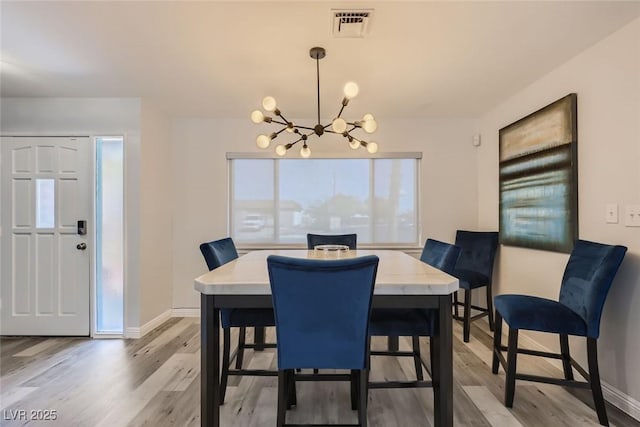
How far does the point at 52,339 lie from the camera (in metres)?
A: 3.14

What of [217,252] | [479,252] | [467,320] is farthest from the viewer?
[479,252]

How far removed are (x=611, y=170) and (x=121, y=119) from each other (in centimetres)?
389

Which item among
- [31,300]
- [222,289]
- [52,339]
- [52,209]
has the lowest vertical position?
[52,339]

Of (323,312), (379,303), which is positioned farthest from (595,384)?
(323,312)

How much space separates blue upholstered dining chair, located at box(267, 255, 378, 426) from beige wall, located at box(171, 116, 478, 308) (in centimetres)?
266

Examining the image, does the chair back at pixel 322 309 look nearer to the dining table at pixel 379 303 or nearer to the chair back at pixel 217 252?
the dining table at pixel 379 303

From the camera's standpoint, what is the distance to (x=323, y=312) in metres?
1.35

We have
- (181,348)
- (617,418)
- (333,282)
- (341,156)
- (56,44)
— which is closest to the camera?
(333,282)

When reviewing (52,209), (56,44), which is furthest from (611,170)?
(52,209)

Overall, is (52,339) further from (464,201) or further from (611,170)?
(611,170)

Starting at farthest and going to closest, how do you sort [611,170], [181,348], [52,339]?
[52,339] → [181,348] → [611,170]

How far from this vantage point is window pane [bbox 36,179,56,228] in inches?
126

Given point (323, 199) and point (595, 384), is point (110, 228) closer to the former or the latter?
point (323, 199)

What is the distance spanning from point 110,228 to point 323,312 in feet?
9.19
